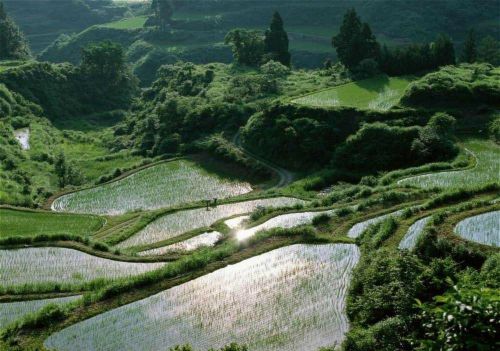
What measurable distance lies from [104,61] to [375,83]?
1653 inches

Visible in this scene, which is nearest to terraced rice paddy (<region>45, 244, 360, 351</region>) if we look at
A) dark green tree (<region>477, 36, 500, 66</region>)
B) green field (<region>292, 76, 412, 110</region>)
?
green field (<region>292, 76, 412, 110</region>)

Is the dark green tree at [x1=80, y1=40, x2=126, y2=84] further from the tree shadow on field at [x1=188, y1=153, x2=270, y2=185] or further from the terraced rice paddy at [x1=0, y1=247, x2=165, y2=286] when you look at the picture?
the terraced rice paddy at [x1=0, y1=247, x2=165, y2=286]

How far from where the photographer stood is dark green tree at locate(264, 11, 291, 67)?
63.1 meters

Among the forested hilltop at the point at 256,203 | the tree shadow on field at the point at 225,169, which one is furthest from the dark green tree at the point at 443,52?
the tree shadow on field at the point at 225,169

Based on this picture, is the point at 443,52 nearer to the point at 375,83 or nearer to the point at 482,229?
the point at 375,83

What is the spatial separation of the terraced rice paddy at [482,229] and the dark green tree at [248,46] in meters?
47.5

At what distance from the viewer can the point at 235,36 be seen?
65.0 metres

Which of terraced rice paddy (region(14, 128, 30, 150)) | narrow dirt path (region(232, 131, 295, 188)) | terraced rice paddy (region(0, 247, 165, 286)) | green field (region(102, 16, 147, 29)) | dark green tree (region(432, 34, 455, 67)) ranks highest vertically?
dark green tree (region(432, 34, 455, 67))

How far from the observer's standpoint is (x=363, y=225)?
21.8m

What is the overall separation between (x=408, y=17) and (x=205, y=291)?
9192cm

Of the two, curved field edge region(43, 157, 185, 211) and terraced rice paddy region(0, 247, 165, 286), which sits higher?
terraced rice paddy region(0, 247, 165, 286)

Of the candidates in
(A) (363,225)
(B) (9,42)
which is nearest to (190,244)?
(A) (363,225)

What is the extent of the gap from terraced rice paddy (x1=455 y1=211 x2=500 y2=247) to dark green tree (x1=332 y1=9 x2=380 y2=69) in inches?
1358

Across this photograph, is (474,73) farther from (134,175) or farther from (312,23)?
(312,23)
